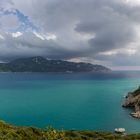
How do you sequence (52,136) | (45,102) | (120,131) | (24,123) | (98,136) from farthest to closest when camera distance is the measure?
(45,102)
(24,123)
(120,131)
(98,136)
(52,136)

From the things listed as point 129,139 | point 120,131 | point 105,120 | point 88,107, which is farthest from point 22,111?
point 129,139

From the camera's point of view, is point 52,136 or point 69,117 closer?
point 52,136

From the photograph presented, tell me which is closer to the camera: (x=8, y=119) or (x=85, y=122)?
(x=85, y=122)

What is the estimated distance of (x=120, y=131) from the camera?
76562mm

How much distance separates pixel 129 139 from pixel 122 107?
60.8m

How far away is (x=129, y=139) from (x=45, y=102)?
8564cm

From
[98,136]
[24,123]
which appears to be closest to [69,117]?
[24,123]

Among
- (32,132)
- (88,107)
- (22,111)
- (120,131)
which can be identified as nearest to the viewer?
(32,132)

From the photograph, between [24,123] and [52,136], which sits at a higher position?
[52,136]

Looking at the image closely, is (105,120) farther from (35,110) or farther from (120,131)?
(35,110)

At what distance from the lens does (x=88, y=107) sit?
12212 centimetres

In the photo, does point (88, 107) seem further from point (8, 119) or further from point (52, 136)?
point (52, 136)

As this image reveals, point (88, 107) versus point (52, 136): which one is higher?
point (52, 136)

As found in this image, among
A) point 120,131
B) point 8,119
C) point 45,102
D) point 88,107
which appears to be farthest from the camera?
point 45,102
